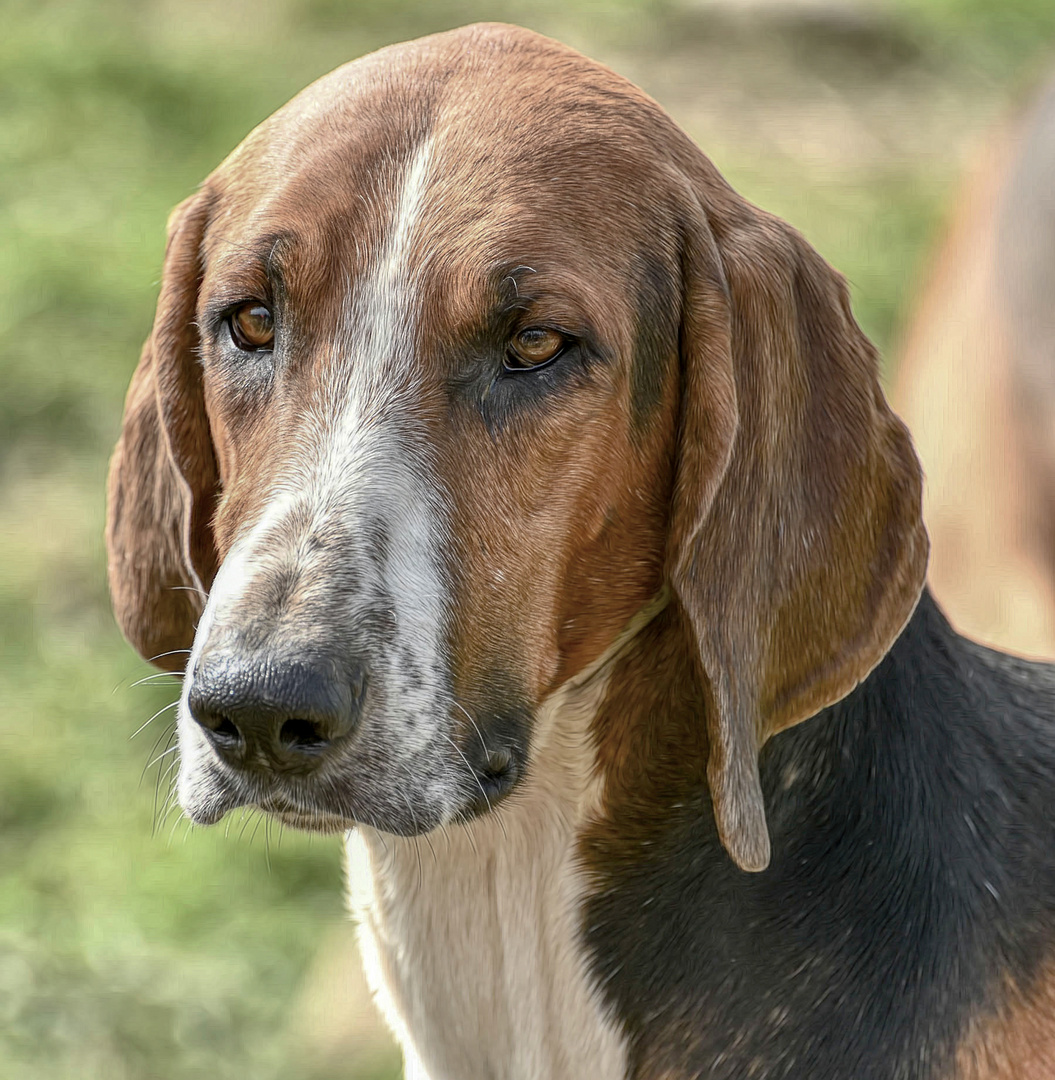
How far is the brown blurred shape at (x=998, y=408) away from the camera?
562 centimetres

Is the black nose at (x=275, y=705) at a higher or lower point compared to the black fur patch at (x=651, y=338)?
lower

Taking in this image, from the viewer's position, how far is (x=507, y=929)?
2.96 m

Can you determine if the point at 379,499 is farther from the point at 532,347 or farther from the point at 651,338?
the point at 651,338

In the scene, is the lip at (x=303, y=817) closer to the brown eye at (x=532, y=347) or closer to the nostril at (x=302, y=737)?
the nostril at (x=302, y=737)

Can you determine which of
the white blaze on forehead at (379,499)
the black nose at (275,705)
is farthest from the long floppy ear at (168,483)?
the black nose at (275,705)

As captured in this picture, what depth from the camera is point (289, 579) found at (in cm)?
241

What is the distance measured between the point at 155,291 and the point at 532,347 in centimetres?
567

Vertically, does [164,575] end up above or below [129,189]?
above

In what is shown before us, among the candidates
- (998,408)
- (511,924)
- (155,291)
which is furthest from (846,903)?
(155,291)

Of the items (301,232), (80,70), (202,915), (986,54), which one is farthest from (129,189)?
(301,232)

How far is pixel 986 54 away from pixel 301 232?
9.40m

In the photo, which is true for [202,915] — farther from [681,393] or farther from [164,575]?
[681,393]

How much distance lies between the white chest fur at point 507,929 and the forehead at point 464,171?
0.76m

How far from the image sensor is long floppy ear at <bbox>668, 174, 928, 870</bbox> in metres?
2.73
